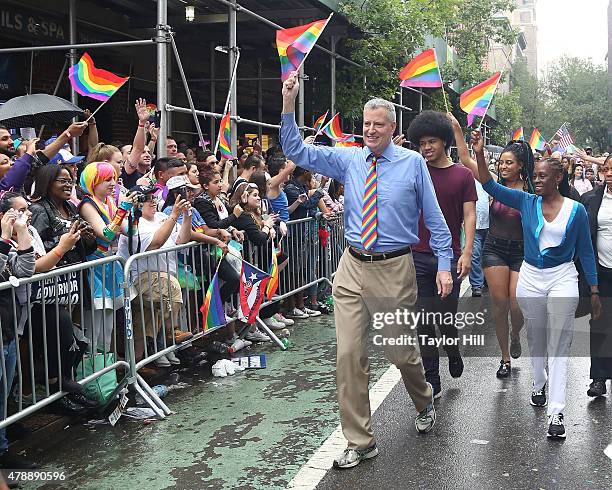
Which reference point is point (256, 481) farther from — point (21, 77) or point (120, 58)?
point (120, 58)

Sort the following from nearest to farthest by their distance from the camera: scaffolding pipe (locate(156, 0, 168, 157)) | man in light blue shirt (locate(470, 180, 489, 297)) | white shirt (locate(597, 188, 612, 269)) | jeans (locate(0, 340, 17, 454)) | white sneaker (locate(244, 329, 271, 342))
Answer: jeans (locate(0, 340, 17, 454))
white shirt (locate(597, 188, 612, 269))
white sneaker (locate(244, 329, 271, 342))
scaffolding pipe (locate(156, 0, 168, 157))
man in light blue shirt (locate(470, 180, 489, 297))

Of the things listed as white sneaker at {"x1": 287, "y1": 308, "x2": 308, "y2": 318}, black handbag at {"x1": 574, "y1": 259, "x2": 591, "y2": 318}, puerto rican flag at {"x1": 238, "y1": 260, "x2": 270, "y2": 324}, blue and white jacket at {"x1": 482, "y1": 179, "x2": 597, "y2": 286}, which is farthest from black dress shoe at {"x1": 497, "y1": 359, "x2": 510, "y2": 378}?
white sneaker at {"x1": 287, "y1": 308, "x2": 308, "y2": 318}

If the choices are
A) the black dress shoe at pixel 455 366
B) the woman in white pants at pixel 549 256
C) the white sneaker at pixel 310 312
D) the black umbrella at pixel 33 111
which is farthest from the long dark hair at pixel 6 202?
the white sneaker at pixel 310 312

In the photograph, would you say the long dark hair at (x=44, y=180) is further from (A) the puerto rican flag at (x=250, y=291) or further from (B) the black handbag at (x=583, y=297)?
(B) the black handbag at (x=583, y=297)

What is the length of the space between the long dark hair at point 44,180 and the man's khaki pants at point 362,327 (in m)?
2.23

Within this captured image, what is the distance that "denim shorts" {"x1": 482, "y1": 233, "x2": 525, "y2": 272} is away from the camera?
7195 millimetres

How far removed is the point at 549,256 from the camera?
5.98m

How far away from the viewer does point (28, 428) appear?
5.54 metres

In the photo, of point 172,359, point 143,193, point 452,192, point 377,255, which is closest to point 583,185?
point 452,192

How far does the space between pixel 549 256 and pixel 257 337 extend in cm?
371

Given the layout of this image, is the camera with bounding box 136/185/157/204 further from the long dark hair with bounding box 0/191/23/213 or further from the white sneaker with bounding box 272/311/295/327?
the white sneaker with bounding box 272/311/295/327

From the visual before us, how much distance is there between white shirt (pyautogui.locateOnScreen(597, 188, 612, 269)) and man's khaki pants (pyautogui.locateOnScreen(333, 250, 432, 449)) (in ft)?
7.31

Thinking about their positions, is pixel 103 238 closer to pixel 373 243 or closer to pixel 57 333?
pixel 57 333

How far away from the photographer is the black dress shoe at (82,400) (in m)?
5.74
